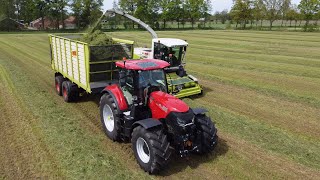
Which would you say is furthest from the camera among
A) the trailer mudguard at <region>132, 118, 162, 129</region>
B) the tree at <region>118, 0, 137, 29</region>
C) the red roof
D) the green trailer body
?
the tree at <region>118, 0, 137, 29</region>

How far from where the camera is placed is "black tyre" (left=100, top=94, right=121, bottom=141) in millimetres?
7699

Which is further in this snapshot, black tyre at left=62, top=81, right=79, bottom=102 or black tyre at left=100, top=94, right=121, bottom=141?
black tyre at left=62, top=81, right=79, bottom=102

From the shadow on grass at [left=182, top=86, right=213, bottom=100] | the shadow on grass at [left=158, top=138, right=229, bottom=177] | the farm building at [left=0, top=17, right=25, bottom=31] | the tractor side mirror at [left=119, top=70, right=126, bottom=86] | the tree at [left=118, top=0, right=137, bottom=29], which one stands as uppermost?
the tree at [left=118, top=0, right=137, bottom=29]

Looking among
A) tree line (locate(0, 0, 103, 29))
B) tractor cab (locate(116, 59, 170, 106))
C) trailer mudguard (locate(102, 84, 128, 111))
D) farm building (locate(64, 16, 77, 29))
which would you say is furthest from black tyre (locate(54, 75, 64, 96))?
farm building (locate(64, 16, 77, 29))

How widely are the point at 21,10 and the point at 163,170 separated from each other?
7900 centimetres

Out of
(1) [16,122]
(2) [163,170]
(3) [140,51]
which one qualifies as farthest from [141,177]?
(3) [140,51]

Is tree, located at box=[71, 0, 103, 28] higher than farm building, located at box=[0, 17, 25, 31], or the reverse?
tree, located at box=[71, 0, 103, 28]

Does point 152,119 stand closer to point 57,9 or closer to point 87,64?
point 87,64

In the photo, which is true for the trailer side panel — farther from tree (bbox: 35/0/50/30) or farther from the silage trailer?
tree (bbox: 35/0/50/30)

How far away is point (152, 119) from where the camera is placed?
21.8 ft

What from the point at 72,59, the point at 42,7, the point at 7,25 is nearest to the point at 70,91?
the point at 72,59

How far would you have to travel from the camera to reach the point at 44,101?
11.6 metres

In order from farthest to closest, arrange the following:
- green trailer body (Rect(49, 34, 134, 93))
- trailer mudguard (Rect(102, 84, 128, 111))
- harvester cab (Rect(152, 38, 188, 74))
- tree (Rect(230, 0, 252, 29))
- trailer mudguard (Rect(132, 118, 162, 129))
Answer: tree (Rect(230, 0, 252, 29)) → harvester cab (Rect(152, 38, 188, 74)) → green trailer body (Rect(49, 34, 134, 93)) → trailer mudguard (Rect(102, 84, 128, 111)) → trailer mudguard (Rect(132, 118, 162, 129))

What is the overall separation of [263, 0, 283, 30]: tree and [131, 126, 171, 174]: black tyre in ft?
237
